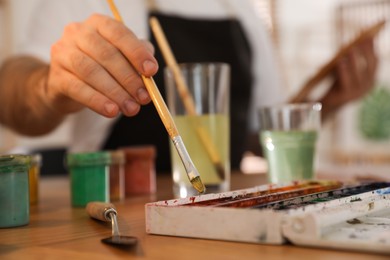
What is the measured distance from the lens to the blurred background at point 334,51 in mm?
4125

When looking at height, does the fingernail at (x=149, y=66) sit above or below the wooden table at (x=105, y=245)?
above

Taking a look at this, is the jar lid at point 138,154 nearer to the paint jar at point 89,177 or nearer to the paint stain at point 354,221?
the paint jar at point 89,177

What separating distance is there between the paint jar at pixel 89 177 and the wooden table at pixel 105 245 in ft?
0.19

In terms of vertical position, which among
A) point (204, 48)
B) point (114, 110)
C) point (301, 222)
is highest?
point (204, 48)

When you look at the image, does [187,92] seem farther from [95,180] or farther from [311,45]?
[311,45]

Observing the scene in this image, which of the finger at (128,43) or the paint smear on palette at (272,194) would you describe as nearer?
the paint smear on palette at (272,194)

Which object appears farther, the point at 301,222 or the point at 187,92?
the point at 187,92

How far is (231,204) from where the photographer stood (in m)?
0.59

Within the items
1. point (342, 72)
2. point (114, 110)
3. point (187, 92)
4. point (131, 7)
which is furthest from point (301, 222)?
point (131, 7)

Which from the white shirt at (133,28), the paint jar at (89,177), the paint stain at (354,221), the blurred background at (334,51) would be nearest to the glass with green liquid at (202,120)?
the paint jar at (89,177)

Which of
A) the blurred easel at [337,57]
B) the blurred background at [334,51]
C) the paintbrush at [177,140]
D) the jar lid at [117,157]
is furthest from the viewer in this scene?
the blurred background at [334,51]

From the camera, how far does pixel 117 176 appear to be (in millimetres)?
987

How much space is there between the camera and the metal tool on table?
562mm

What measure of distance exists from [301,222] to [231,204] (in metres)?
0.09
